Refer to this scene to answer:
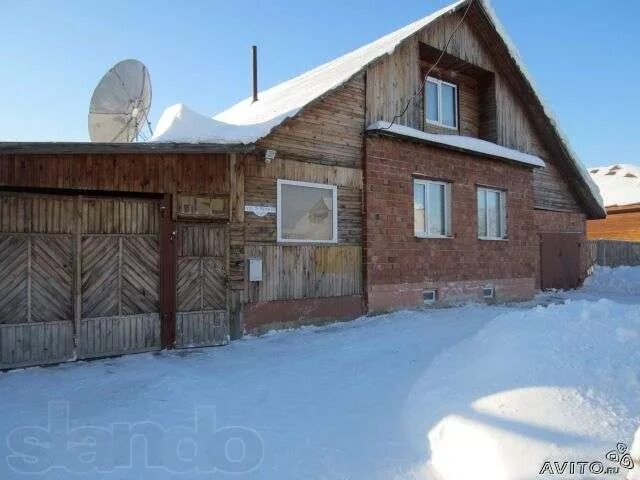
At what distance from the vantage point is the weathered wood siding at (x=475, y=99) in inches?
446

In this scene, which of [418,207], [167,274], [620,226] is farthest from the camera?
[620,226]

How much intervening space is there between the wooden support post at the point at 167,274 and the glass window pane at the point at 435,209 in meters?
6.62

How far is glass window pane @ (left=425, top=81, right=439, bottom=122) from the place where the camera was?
12.8 m

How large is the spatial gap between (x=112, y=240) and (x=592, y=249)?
21.9m

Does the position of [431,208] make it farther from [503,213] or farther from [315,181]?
[315,181]

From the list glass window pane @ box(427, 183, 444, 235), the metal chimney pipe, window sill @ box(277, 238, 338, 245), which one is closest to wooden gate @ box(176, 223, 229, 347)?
window sill @ box(277, 238, 338, 245)

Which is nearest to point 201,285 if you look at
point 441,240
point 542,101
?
point 441,240

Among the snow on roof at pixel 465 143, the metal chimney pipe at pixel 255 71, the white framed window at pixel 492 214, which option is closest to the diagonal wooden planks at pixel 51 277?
the snow on roof at pixel 465 143

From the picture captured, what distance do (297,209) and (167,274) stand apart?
2.92 meters

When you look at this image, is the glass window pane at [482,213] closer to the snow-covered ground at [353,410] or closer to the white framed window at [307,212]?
the white framed window at [307,212]

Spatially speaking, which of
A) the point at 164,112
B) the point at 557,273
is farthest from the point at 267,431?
the point at 557,273

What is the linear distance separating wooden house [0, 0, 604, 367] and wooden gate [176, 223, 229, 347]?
0.02 meters

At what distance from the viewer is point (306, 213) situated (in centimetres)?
980

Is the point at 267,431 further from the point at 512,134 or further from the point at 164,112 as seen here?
the point at 512,134
